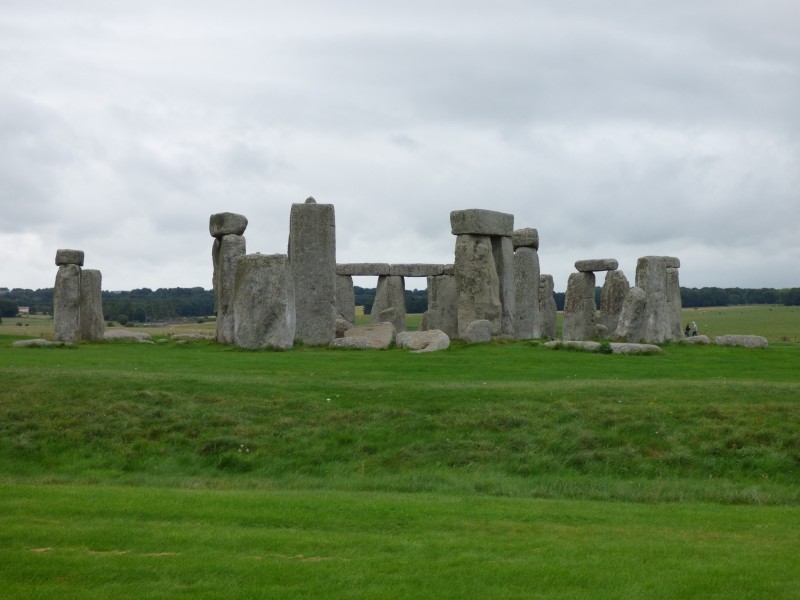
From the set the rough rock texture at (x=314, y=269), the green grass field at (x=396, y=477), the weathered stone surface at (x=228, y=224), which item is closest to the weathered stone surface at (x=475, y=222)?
the rough rock texture at (x=314, y=269)

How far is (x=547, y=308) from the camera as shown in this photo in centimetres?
3875

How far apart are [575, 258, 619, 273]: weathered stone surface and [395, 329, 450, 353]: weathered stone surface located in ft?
37.0

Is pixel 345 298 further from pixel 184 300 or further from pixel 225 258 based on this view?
pixel 184 300

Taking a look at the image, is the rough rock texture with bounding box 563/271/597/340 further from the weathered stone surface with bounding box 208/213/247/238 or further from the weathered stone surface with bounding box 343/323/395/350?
the weathered stone surface with bounding box 208/213/247/238

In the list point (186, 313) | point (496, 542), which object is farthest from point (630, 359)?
point (186, 313)

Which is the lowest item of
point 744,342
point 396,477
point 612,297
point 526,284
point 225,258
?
point 396,477

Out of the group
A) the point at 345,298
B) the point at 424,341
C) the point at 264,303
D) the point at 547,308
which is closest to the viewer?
the point at 264,303

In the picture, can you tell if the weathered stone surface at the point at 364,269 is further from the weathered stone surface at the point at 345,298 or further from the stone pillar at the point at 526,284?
the stone pillar at the point at 526,284

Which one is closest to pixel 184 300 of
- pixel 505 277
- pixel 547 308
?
pixel 547 308

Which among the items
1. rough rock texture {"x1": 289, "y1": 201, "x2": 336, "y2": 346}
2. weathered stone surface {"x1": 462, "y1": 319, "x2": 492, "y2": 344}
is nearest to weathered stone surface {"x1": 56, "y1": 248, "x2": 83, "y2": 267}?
rough rock texture {"x1": 289, "y1": 201, "x2": 336, "y2": 346}

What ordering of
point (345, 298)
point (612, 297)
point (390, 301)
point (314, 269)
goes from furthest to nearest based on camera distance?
point (345, 298) < point (390, 301) < point (612, 297) < point (314, 269)

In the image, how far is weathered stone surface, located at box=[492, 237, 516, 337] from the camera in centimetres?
3044

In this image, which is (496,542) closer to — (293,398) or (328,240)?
(293,398)

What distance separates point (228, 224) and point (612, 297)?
13.7m
